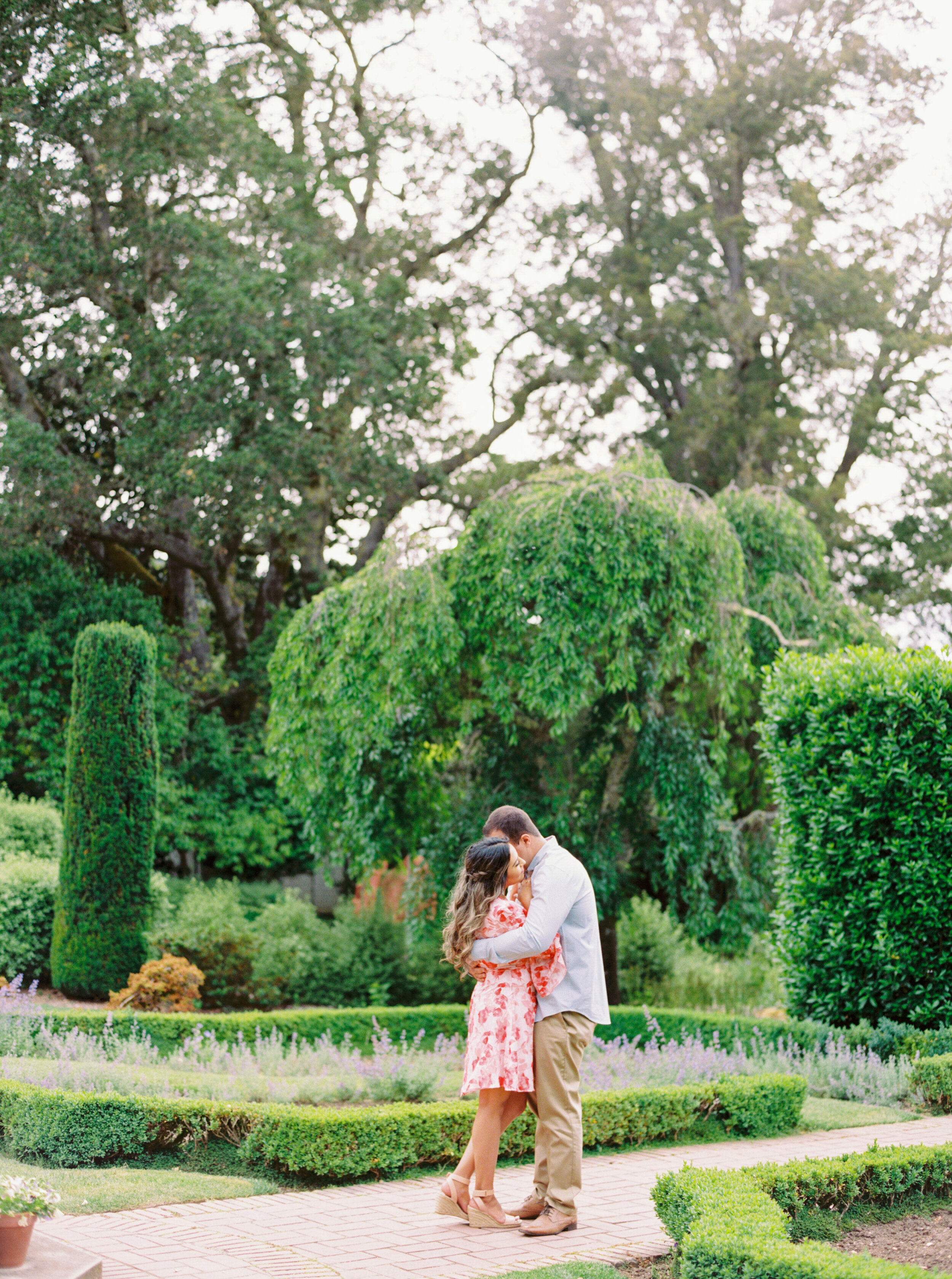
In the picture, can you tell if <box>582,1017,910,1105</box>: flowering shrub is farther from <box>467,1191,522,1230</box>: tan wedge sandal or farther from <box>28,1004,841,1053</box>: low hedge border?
<box>467,1191,522,1230</box>: tan wedge sandal

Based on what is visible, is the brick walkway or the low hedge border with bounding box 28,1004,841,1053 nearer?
the brick walkway

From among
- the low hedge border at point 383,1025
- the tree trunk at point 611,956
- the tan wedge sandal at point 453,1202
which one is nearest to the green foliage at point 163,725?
the tree trunk at point 611,956

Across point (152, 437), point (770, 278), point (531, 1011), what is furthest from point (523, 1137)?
point (770, 278)

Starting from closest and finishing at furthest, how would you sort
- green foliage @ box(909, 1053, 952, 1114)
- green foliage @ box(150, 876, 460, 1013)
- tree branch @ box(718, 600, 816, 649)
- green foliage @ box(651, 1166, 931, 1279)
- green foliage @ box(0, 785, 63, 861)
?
1. green foliage @ box(651, 1166, 931, 1279)
2. green foliage @ box(909, 1053, 952, 1114)
3. tree branch @ box(718, 600, 816, 649)
4. green foliage @ box(150, 876, 460, 1013)
5. green foliage @ box(0, 785, 63, 861)

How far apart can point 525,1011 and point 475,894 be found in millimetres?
489

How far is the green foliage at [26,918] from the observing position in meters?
12.3

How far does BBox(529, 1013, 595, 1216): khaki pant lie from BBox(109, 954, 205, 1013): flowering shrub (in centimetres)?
718

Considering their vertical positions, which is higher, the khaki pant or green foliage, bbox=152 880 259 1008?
the khaki pant

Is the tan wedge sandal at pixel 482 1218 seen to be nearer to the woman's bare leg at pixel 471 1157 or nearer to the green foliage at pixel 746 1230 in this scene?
the woman's bare leg at pixel 471 1157

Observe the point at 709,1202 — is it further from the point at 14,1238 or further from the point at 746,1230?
the point at 14,1238

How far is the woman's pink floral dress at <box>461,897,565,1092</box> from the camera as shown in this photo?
14.3 feet

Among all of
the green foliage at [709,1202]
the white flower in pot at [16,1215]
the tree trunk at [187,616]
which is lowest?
the green foliage at [709,1202]

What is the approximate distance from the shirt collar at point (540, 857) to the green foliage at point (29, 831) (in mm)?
10696

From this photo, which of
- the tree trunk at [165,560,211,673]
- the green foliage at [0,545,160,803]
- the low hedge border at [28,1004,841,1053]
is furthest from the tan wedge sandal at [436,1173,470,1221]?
the tree trunk at [165,560,211,673]
